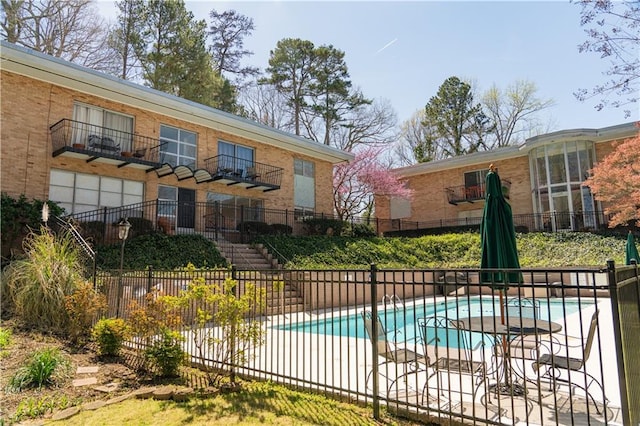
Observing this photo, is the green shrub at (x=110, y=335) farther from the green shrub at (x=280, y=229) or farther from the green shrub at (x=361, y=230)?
the green shrub at (x=361, y=230)

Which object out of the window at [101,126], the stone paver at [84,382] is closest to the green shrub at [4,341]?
the stone paver at [84,382]

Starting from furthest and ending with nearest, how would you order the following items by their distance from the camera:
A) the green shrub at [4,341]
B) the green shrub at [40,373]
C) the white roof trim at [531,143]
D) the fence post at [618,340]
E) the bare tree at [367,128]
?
the bare tree at [367,128], the white roof trim at [531,143], the green shrub at [4,341], the green shrub at [40,373], the fence post at [618,340]

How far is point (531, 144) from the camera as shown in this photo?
76.9 ft

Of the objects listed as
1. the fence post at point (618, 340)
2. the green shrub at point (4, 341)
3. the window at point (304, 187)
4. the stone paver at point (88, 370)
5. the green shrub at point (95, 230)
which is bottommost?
the stone paver at point (88, 370)

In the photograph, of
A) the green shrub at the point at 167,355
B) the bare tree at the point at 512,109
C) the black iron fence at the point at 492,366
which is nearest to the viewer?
the black iron fence at the point at 492,366

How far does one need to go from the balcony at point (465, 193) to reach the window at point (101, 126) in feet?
68.9

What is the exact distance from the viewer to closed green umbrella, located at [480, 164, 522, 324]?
4.69m

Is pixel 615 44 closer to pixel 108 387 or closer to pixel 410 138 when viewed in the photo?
pixel 108 387

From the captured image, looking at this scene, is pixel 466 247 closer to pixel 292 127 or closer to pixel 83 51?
pixel 292 127

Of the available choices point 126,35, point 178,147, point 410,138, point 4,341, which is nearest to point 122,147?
point 178,147

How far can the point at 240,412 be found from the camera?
4.20m

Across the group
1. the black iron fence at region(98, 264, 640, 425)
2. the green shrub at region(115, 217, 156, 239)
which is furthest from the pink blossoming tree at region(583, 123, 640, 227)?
the green shrub at region(115, 217, 156, 239)

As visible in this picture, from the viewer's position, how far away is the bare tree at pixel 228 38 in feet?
98.6

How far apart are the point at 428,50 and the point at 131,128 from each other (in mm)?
13125
